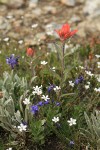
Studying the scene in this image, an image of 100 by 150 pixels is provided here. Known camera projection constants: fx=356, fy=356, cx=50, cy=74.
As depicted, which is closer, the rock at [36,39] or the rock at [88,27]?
the rock at [36,39]

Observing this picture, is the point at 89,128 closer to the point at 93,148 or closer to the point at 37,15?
the point at 93,148

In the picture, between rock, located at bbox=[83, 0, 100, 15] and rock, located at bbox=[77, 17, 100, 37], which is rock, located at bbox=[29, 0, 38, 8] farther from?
rock, located at bbox=[77, 17, 100, 37]

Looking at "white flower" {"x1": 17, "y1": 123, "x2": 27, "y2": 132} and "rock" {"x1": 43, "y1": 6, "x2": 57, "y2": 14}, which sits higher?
"rock" {"x1": 43, "y1": 6, "x2": 57, "y2": 14}

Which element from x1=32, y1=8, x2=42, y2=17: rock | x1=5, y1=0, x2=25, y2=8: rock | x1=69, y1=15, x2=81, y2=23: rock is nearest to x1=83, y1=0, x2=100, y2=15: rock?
x1=69, y1=15, x2=81, y2=23: rock

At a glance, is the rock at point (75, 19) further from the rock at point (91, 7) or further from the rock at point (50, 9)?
the rock at point (50, 9)

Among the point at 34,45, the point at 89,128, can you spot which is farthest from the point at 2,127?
the point at 34,45

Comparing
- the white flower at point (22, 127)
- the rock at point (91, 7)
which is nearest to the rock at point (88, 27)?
the rock at point (91, 7)

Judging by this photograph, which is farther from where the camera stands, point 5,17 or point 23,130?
point 5,17

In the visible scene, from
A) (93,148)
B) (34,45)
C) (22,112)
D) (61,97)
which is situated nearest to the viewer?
(93,148)
